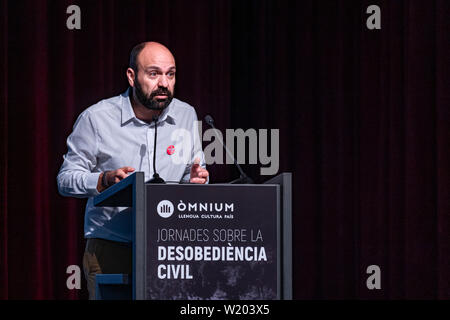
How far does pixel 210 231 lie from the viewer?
2.18 metres

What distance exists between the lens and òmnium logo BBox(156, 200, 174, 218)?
2158 millimetres

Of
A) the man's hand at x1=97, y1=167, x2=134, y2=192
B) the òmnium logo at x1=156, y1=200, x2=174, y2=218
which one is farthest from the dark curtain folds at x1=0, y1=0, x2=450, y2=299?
the òmnium logo at x1=156, y1=200, x2=174, y2=218

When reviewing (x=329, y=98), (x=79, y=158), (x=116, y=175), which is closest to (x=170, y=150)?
(x=79, y=158)

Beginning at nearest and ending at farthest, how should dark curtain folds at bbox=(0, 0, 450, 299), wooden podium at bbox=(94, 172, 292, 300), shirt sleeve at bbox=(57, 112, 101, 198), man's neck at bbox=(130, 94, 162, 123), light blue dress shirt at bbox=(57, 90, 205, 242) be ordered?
wooden podium at bbox=(94, 172, 292, 300) → shirt sleeve at bbox=(57, 112, 101, 198) → light blue dress shirt at bbox=(57, 90, 205, 242) → man's neck at bbox=(130, 94, 162, 123) → dark curtain folds at bbox=(0, 0, 450, 299)

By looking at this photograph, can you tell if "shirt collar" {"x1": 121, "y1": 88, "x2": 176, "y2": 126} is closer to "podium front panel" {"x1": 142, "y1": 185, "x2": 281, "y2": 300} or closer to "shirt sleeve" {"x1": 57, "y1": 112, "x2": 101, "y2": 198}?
"shirt sleeve" {"x1": 57, "y1": 112, "x2": 101, "y2": 198}

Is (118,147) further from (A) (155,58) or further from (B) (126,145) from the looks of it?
(A) (155,58)

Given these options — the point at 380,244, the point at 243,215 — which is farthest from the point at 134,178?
the point at 380,244

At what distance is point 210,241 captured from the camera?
217 centimetres

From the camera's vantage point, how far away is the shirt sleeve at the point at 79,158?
2.83 metres

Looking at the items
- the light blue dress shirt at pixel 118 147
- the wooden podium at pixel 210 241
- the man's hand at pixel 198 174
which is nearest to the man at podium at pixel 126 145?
the light blue dress shirt at pixel 118 147

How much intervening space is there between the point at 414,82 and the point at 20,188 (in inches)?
85.1

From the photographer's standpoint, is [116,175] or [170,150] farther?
[170,150]

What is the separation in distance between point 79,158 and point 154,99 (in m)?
0.37

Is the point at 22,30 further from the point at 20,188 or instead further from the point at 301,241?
the point at 301,241
